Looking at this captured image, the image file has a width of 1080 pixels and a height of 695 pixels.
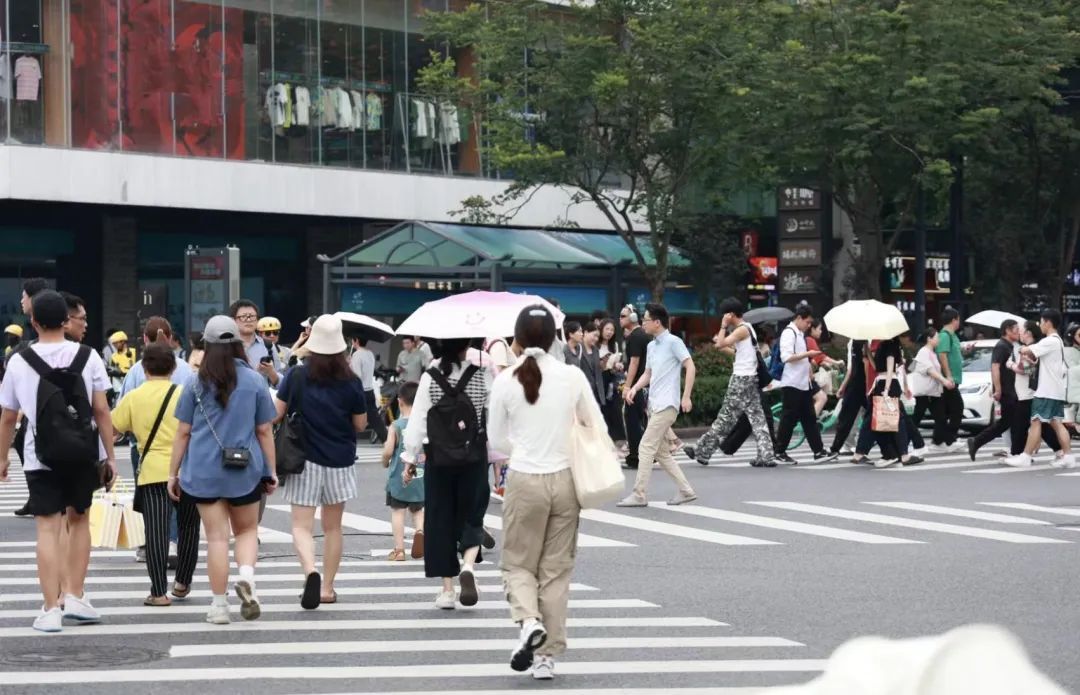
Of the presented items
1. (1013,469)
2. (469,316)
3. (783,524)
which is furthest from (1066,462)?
(469,316)

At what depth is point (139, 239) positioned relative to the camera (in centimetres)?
4103

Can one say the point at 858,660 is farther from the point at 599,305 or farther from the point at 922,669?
the point at 599,305

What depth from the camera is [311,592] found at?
1033 centimetres

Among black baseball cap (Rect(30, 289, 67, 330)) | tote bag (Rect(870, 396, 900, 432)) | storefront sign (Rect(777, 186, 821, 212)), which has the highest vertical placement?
storefront sign (Rect(777, 186, 821, 212))

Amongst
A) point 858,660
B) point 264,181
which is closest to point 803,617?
point 858,660

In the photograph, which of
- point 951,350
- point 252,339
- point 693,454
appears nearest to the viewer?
point 252,339

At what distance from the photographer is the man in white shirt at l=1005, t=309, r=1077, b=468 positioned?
20.8 meters

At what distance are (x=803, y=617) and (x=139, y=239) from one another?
32890 millimetres

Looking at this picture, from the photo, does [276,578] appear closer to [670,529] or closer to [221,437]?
[221,437]

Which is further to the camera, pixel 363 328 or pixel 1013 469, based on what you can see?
pixel 1013 469

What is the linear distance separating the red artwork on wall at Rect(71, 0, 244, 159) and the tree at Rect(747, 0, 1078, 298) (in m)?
11.4

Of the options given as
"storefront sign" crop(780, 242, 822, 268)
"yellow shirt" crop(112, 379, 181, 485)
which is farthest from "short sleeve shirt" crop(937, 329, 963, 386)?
"storefront sign" crop(780, 242, 822, 268)

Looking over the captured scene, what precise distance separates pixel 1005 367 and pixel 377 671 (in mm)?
14951

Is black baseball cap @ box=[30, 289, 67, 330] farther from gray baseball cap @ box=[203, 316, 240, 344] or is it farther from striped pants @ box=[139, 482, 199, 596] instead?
striped pants @ box=[139, 482, 199, 596]
